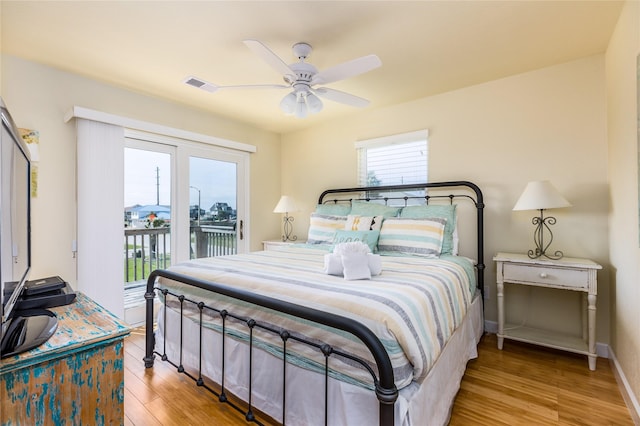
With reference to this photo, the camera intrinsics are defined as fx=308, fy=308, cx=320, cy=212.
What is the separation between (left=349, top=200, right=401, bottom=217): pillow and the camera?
123 inches

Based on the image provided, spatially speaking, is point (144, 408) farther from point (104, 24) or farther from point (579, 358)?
point (579, 358)

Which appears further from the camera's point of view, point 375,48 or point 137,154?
point 137,154

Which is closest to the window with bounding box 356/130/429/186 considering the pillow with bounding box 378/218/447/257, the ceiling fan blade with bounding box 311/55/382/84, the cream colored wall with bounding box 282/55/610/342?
the cream colored wall with bounding box 282/55/610/342

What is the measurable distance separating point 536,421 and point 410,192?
2.27m

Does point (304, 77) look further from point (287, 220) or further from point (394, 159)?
point (287, 220)

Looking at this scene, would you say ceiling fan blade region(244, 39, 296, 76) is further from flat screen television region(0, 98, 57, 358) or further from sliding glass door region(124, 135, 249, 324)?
sliding glass door region(124, 135, 249, 324)

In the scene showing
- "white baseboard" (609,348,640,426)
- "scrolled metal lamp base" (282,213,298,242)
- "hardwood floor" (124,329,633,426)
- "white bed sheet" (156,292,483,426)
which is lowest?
"hardwood floor" (124,329,633,426)

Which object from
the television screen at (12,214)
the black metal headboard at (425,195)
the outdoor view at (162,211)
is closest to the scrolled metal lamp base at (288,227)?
the black metal headboard at (425,195)

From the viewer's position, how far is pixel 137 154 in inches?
129

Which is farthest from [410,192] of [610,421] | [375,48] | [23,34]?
[23,34]

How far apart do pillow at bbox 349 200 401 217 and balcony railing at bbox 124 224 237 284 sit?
6.17 feet

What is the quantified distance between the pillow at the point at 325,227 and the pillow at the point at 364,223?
21cm

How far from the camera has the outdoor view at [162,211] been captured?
327cm

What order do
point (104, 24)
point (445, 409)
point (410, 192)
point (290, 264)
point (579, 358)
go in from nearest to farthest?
1. point (445, 409)
2. point (104, 24)
3. point (290, 264)
4. point (579, 358)
5. point (410, 192)
